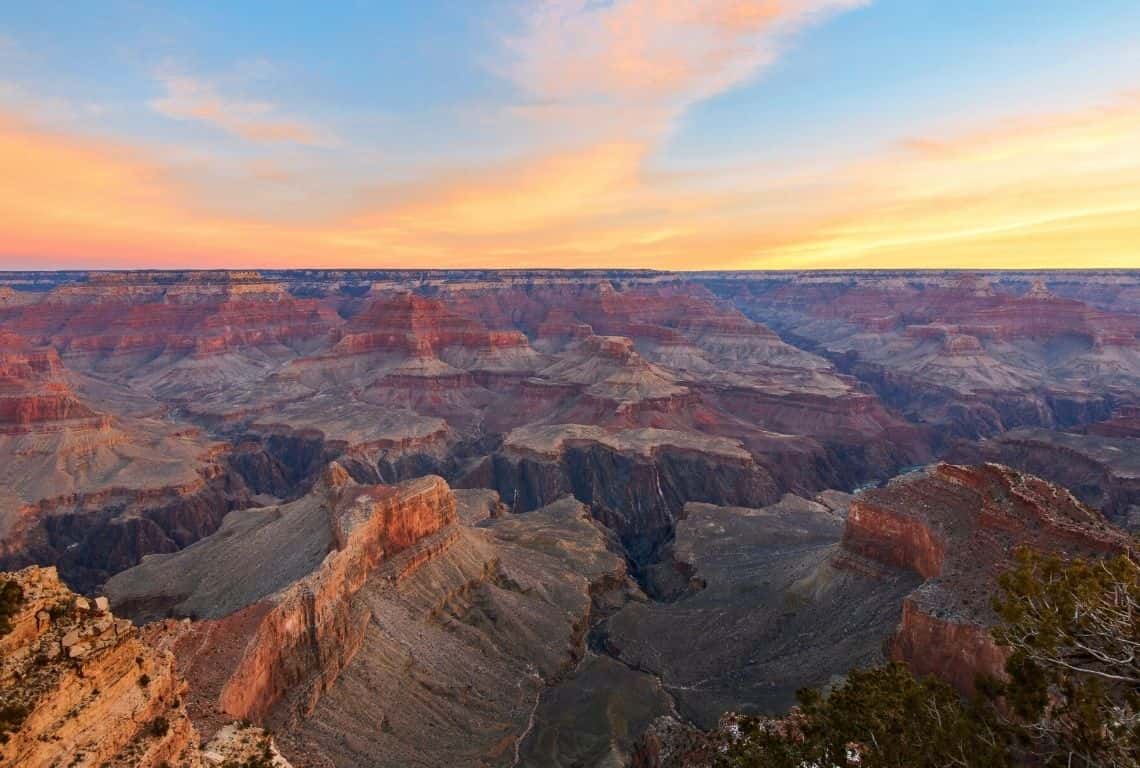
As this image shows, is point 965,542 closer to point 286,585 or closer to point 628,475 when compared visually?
point 286,585

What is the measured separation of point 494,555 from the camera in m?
63.3

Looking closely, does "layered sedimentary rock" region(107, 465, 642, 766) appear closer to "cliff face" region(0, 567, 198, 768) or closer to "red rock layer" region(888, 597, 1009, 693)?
"cliff face" region(0, 567, 198, 768)

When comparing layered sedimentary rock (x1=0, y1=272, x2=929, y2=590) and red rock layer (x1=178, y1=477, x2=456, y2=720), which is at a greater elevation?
red rock layer (x1=178, y1=477, x2=456, y2=720)

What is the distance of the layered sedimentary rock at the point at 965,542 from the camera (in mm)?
35781

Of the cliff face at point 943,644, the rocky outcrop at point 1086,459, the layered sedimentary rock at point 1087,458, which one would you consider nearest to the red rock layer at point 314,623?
the cliff face at point 943,644

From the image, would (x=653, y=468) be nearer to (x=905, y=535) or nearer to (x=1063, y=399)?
(x=905, y=535)

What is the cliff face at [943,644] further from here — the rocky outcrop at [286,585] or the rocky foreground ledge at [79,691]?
the rocky outcrop at [286,585]

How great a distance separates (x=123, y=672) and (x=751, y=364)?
193m

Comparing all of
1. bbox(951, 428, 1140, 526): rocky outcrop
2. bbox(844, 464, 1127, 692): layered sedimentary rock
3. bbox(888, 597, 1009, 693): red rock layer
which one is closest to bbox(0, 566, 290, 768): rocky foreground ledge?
bbox(888, 597, 1009, 693): red rock layer

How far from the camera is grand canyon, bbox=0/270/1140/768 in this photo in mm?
32156

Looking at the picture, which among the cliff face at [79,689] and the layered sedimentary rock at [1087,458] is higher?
the cliff face at [79,689]

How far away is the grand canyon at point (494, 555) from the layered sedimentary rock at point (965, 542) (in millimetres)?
190

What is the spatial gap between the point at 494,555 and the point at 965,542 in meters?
40.8

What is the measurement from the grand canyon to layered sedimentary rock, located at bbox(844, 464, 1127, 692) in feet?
0.62
